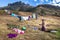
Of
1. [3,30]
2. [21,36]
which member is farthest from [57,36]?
[3,30]

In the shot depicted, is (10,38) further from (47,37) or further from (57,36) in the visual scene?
(57,36)

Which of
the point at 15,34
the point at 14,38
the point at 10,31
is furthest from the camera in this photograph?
the point at 10,31

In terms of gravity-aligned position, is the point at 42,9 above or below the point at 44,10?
above

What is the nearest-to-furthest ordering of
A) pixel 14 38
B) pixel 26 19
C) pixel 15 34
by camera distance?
pixel 14 38 < pixel 15 34 < pixel 26 19

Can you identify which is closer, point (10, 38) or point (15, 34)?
point (10, 38)

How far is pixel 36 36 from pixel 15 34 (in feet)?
10.9

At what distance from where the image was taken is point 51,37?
24.1m

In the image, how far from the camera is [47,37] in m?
23.7

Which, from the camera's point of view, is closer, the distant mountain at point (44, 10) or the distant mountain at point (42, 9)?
the distant mountain at point (44, 10)

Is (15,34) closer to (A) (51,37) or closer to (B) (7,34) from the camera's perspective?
(B) (7,34)

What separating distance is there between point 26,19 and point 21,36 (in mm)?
12036

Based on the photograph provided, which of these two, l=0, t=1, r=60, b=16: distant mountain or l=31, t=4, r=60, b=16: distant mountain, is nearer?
l=31, t=4, r=60, b=16: distant mountain

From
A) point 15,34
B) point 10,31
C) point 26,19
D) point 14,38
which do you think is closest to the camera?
point 14,38

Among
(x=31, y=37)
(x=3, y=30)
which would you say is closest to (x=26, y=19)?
(x=3, y=30)
